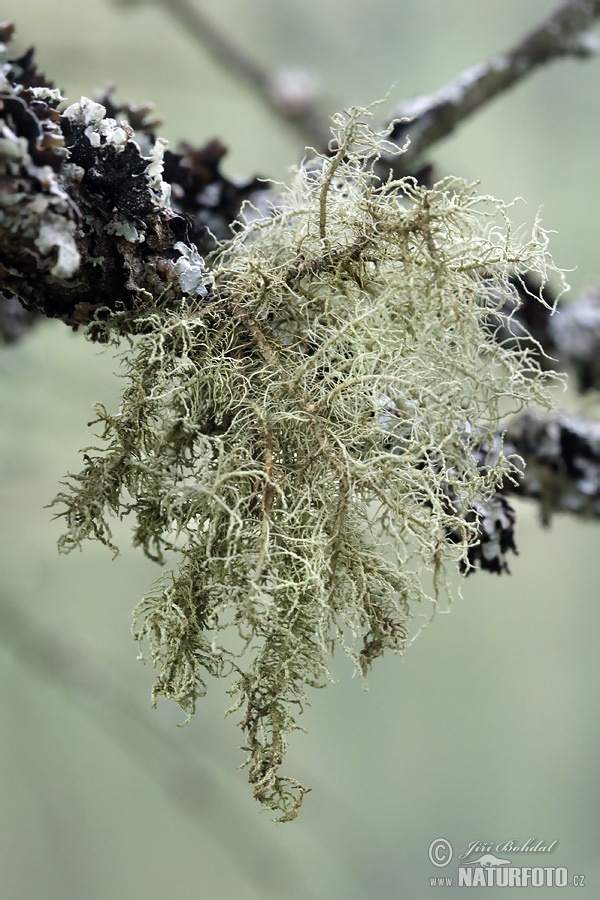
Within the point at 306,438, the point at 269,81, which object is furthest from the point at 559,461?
the point at 269,81

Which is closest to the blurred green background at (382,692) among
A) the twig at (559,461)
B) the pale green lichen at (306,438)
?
the twig at (559,461)

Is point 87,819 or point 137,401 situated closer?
point 137,401

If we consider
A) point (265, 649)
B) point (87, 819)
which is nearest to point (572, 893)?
point (87, 819)

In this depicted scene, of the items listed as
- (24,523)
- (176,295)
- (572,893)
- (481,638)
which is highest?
(481,638)

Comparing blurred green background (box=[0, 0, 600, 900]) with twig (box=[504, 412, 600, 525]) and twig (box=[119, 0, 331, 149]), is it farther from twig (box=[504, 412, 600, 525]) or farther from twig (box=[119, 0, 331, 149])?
twig (box=[504, 412, 600, 525])

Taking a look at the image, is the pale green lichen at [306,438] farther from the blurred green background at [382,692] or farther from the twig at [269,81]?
the blurred green background at [382,692]

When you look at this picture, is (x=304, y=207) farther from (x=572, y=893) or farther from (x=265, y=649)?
(x=572, y=893)
